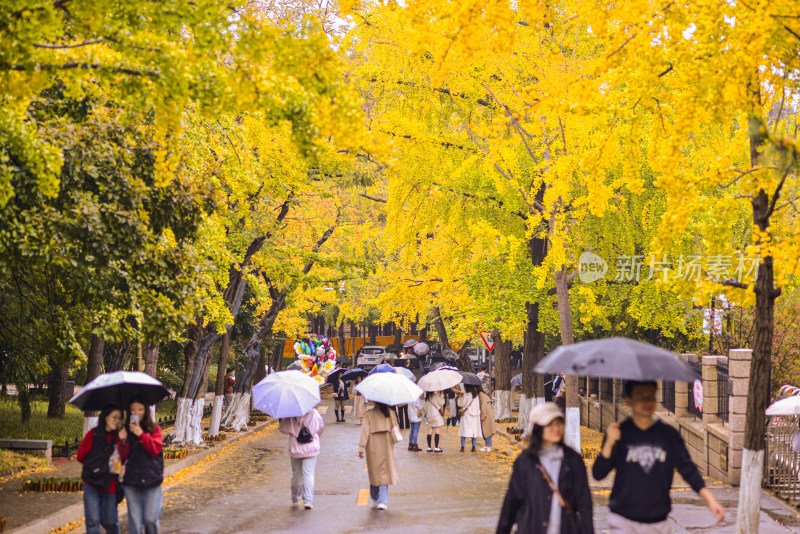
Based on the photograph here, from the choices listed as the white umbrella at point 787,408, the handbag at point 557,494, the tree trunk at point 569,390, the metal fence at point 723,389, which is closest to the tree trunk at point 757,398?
the white umbrella at point 787,408

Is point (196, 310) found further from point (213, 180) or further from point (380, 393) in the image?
point (380, 393)

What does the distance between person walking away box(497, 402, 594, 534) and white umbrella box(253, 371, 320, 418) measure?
717 cm

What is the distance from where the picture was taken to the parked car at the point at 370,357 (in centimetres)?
5731

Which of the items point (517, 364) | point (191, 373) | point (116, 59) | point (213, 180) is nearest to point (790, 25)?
point (116, 59)

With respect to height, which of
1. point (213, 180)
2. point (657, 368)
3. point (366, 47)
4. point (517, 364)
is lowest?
point (517, 364)

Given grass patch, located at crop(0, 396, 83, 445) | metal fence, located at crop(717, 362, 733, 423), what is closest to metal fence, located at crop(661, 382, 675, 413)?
metal fence, located at crop(717, 362, 733, 423)

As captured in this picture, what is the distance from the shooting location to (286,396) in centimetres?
1325

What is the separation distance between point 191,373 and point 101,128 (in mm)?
12560

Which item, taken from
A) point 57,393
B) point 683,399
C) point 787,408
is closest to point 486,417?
point 683,399

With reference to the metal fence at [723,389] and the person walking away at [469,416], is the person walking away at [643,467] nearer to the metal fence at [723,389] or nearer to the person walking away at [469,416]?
the metal fence at [723,389]

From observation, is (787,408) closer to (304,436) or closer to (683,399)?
(304,436)

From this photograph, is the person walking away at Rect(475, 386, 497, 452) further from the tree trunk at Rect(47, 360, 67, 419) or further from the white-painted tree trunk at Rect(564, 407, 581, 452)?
the tree trunk at Rect(47, 360, 67, 419)

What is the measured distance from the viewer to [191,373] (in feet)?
79.7

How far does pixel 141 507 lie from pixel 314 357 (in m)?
30.2
